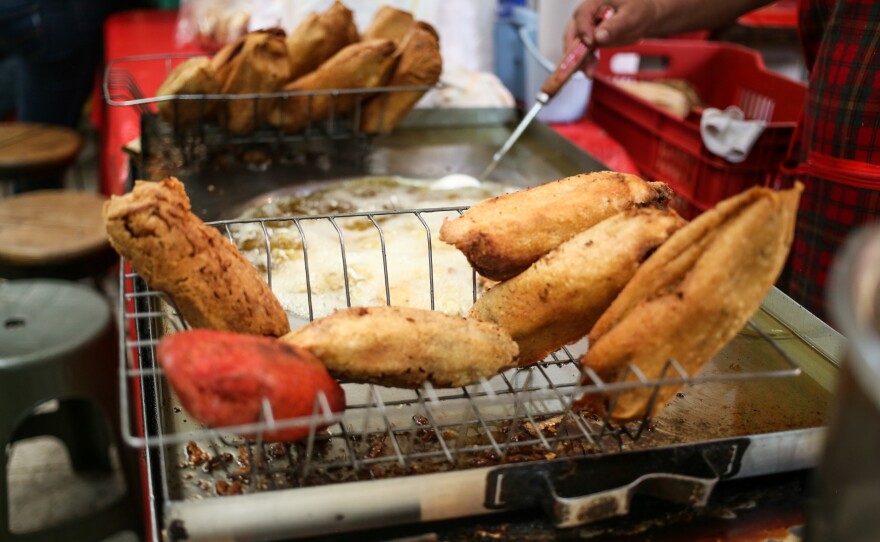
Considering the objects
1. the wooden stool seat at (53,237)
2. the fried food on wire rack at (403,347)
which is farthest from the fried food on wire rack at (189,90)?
the fried food on wire rack at (403,347)

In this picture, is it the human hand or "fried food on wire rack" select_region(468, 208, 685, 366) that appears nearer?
"fried food on wire rack" select_region(468, 208, 685, 366)

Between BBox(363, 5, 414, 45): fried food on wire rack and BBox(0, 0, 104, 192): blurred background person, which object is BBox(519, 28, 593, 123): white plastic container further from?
BBox(0, 0, 104, 192): blurred background person

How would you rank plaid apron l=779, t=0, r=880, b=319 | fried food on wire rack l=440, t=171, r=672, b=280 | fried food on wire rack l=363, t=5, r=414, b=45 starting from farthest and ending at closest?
fried food on wire rack l=363, t=5, r=414, b=45 → plaid apron l=779, t=0, r=880, b=319 → fried food on wire rack l=440, t=171, r=672, b=280

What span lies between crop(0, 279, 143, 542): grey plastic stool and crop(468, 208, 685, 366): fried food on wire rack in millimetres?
1228

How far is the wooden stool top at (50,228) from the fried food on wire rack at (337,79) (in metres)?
0.79

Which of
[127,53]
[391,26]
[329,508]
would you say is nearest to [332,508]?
[329,508]

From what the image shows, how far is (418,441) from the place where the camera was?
36.2 inches

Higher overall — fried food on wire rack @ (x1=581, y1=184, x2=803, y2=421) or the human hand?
the human hand

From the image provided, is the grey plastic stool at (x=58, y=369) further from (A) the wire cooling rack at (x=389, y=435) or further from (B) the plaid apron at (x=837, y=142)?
(B) the plaid apron at (x=837, y=142)

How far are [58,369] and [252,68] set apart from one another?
87cm

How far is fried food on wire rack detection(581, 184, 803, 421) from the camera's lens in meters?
0.73

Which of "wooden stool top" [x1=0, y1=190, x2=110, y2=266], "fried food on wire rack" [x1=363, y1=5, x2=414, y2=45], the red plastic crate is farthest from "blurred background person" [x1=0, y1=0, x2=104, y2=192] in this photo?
the red plastic crate

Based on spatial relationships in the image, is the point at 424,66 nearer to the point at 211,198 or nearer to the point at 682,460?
the point at 211,198

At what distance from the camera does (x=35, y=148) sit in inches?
117
